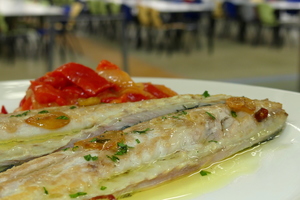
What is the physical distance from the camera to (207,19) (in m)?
13.3

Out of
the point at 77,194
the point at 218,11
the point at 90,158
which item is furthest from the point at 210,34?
the point at 77,194

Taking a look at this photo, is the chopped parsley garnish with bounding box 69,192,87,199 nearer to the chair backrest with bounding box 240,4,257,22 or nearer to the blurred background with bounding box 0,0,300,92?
the blurred background with bounding box 0,0,300,92

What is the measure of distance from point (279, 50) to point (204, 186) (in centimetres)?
1096

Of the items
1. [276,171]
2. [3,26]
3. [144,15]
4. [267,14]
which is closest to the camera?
[276,171]

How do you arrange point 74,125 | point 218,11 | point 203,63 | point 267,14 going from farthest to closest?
point 218,11 < point 267,14 < point 203,63 < point 74,125

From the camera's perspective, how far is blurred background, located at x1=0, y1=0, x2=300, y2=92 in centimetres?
911

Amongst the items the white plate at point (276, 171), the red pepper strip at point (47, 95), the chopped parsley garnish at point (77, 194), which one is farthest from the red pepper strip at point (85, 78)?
the chopped parsley garnish at point (77, 194)

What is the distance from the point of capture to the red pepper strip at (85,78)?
2280mm

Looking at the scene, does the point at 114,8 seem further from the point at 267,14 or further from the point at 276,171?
the point at 276,171

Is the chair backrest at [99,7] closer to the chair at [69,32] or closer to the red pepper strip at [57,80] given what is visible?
the chair at [69,32]

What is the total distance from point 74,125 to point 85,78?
0.52 m

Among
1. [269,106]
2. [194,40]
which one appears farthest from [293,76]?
[269,106]

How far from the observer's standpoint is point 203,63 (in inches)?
404

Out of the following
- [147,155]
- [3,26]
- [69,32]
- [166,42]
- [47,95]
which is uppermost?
[3,26]
